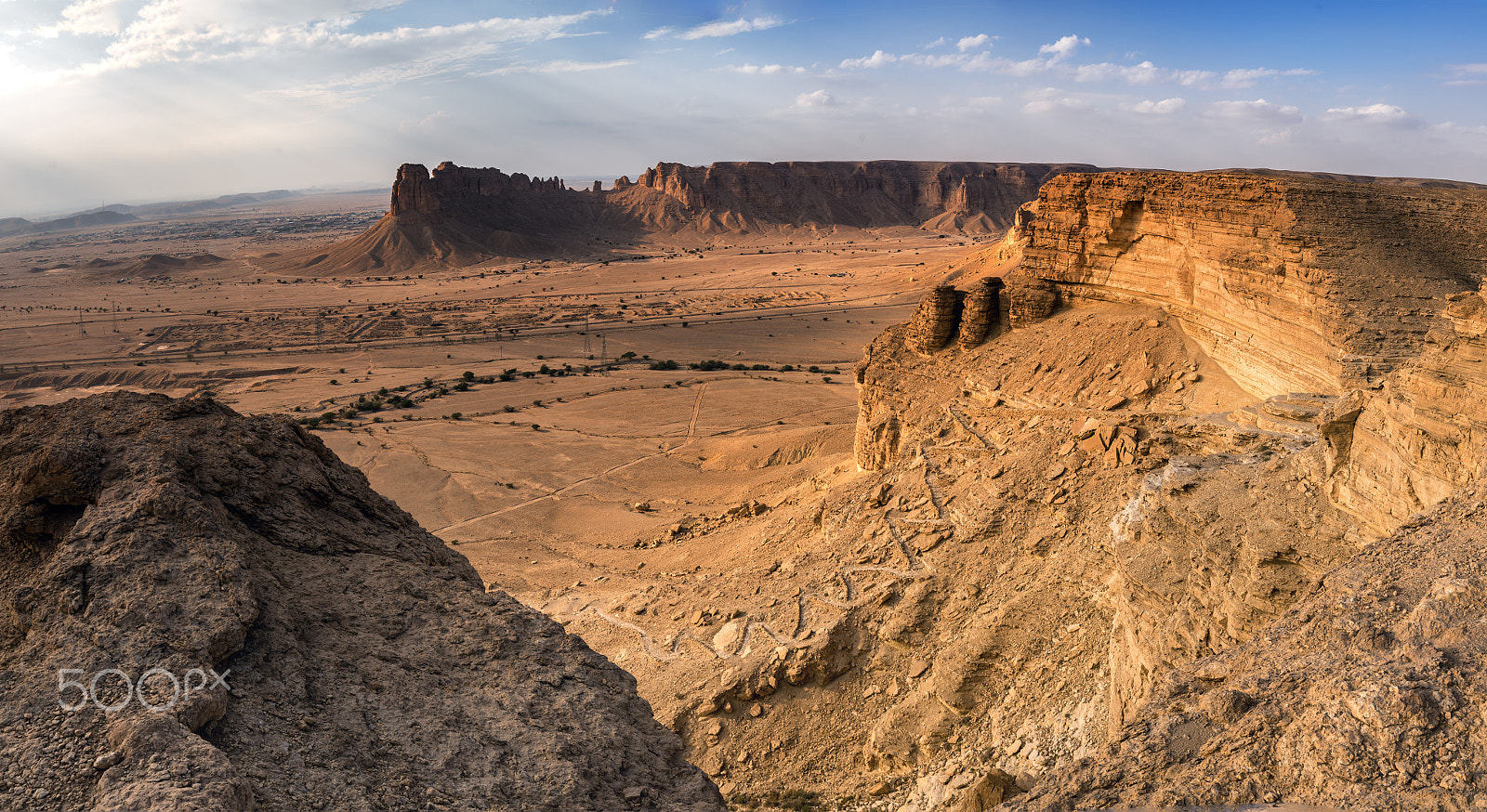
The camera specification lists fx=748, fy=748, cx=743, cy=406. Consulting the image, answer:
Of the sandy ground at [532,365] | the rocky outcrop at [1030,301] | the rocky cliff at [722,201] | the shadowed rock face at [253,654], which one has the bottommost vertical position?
the sandy ground at [532,365]

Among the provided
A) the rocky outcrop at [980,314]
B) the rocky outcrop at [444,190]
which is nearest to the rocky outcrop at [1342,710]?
the rocky outcrop at [980,314]

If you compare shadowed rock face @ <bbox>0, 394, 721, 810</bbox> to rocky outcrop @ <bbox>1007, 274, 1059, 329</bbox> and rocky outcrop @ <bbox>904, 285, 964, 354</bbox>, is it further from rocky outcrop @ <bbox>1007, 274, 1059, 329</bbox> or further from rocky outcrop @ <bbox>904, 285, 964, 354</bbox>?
rocky outcrop @ <bbox>904, 285, 964, 354</bbox>

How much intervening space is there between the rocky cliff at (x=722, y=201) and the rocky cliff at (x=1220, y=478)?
102951 millimetres

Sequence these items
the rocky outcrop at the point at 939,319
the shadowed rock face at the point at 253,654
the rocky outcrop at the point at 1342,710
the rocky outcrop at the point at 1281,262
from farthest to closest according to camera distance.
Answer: the rocky outcrop at the point at 939,319, the rocky outcrop at the point at 1281,262, the rocky outcrop at the point at 1342,710, the shadowed rock face at the point at 253,654

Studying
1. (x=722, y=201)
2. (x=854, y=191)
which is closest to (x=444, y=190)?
(x=722, y=201)

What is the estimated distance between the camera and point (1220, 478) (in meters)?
8.87

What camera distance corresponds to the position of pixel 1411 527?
5816 millimetres

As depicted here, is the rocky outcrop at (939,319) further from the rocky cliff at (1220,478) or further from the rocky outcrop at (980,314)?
the rocky outcrop at (980,314)

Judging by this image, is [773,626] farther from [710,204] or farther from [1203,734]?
[710,204]

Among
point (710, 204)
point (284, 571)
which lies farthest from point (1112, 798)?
point (710, 204)

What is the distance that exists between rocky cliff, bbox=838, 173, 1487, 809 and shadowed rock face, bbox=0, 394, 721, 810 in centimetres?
305

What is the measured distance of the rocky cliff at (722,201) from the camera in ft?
367

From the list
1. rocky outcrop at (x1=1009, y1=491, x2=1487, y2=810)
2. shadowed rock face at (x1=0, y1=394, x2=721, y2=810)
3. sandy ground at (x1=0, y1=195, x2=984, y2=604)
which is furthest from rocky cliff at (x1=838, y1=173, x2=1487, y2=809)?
sandy ground at (x1=0, y1=195, x2=984, y2=604)

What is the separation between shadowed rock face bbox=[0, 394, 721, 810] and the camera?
3.42 metres
